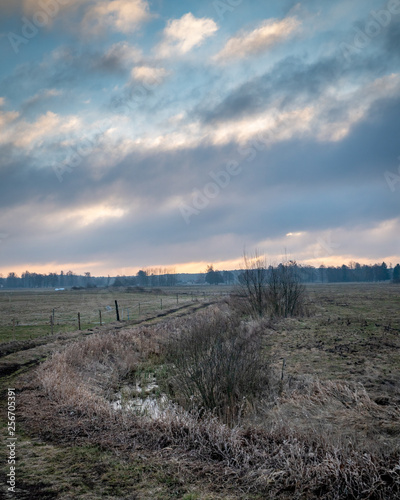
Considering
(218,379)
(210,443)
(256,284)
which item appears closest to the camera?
(210,443)

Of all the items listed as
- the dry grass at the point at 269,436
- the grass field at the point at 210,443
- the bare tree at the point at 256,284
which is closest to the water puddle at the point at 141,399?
the dry grass at the point at 269,436

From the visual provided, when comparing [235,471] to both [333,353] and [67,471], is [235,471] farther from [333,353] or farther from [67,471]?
[333,353]

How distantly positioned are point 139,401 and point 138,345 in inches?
253

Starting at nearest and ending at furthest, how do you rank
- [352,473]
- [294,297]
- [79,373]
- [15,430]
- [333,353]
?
[352,473], [15,430], [79,373], [333,353], [294,297]

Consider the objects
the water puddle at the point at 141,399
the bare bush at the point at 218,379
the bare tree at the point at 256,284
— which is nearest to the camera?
the bare bush at the point at 218,379

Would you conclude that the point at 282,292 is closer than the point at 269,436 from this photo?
No

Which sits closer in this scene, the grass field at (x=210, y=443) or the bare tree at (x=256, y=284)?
the grass field at (x=210, y=443)

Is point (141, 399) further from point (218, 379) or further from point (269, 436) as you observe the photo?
point (269, 436)

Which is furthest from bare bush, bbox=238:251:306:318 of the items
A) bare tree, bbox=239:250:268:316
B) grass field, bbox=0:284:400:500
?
grass field, bbox=0:284:400:500

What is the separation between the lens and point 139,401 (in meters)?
10.9

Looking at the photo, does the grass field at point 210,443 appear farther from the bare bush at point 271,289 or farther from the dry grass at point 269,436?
the bare bush at point 271,289

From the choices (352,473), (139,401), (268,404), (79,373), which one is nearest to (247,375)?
(268,404)

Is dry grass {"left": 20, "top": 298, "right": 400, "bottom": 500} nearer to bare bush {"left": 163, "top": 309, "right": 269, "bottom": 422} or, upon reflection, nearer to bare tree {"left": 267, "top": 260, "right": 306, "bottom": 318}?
bare bush {"left": 163, "top": 309, "right": 269, "bottom": 422}

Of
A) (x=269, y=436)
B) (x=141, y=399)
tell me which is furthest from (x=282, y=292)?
(x=269, y=436)
